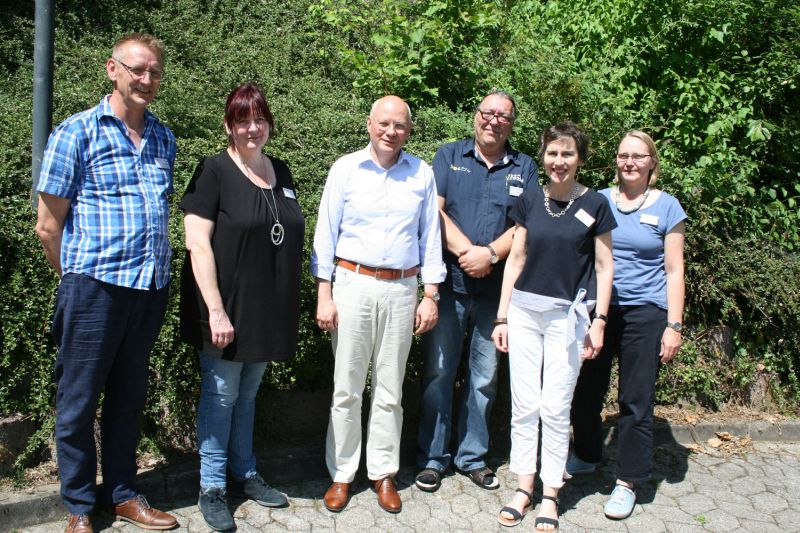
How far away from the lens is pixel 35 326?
154 inches

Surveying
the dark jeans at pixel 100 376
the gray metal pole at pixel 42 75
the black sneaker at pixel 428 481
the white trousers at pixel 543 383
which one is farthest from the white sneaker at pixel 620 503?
the gray metal pole at pixel 42 75

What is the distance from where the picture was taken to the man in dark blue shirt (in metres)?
4.30

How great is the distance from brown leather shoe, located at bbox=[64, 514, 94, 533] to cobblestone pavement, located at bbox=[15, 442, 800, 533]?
0.14 meters

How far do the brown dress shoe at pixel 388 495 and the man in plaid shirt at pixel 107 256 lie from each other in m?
1.16

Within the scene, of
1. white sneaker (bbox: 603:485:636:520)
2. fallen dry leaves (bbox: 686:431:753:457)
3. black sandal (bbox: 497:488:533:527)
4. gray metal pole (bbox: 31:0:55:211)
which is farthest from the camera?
fallen dry leaves (bbox: 686:431:753:457)

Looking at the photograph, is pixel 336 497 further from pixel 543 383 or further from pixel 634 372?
pixel 634 372

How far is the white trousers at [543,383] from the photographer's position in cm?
406

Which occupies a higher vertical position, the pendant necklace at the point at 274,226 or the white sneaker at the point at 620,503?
the pendant necklace at the point at 274,226

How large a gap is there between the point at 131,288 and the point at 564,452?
2.33m

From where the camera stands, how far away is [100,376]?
352cm

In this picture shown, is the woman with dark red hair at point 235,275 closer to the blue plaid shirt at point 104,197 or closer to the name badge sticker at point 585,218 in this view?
the blue plaid shirt at point 104,197

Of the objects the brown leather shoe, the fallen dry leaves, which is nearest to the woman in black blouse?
the fallen dry leaves

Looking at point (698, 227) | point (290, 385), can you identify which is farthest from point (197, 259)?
point (698, 227)

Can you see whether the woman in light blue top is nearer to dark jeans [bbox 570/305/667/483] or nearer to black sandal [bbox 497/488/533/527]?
dark jeans [bbox 570/305/667/483]
